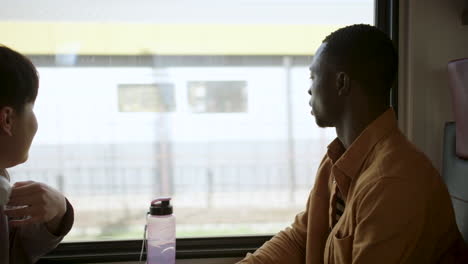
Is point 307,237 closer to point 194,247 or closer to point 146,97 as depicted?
point 194,247

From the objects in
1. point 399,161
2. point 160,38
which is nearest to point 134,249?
point 160,38

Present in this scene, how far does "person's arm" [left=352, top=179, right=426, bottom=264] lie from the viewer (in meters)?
1.10

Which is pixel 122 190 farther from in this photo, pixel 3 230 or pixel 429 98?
pixel 429 98

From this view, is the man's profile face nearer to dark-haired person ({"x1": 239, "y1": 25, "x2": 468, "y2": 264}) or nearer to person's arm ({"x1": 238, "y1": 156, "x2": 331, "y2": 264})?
dark-haired person ({"x1": 239, "y1": 25, "x2": 468, "y2": 264})

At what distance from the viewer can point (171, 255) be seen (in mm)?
1917

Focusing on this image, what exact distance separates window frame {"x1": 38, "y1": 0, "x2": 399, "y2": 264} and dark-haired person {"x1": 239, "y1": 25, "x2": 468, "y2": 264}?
384 mm

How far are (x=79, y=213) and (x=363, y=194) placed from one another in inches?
54.7

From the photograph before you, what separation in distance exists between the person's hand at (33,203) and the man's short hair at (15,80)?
25cm

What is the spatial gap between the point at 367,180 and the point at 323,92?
1.13 feet

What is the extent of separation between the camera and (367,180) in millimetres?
1193

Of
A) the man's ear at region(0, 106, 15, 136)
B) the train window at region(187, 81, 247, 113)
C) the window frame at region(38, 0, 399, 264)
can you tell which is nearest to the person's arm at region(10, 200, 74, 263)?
the man's ear at region(0, 106, 15, 136)

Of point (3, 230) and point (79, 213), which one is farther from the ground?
point (3, 230)

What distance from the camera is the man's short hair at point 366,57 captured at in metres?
1.32

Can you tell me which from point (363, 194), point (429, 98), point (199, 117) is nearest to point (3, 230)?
point (199, 117)
